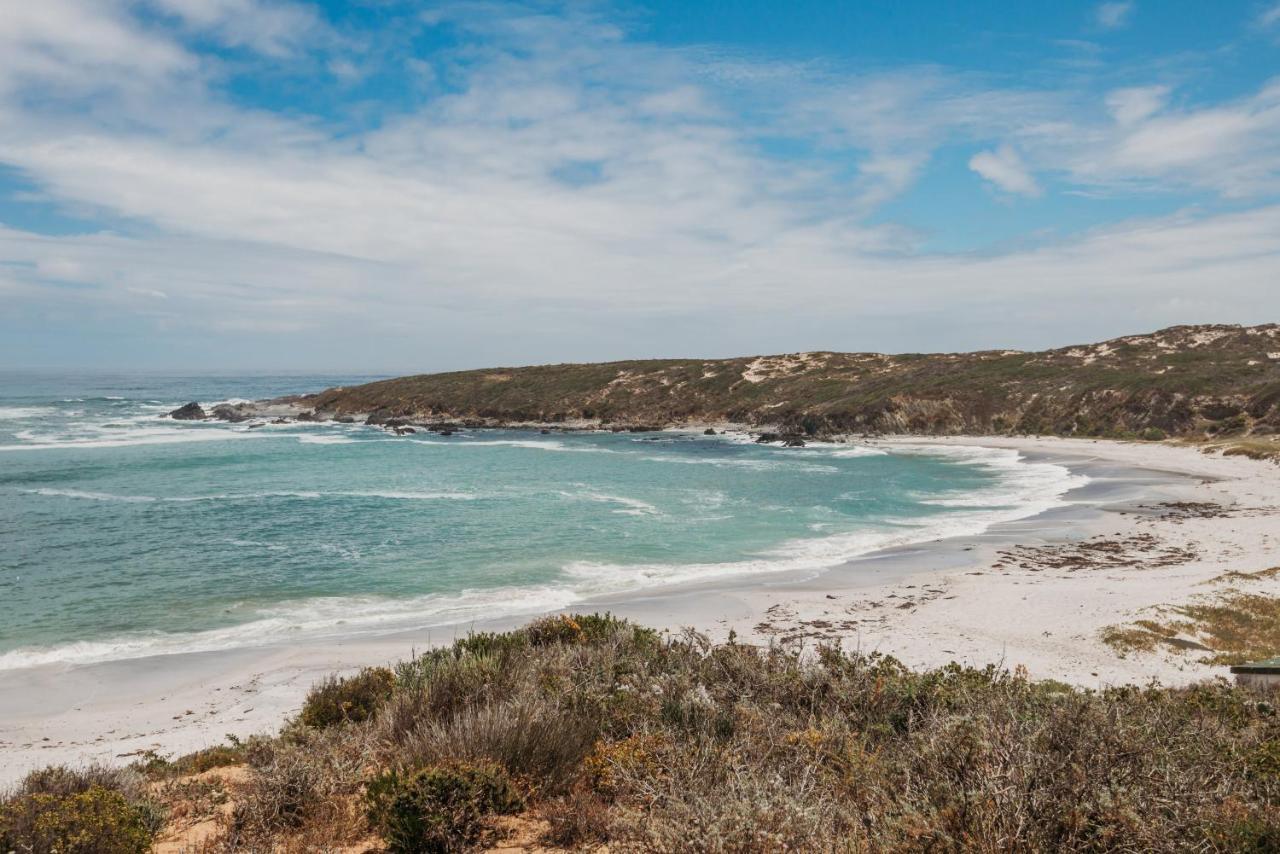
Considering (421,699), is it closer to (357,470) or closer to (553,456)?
(357,470)

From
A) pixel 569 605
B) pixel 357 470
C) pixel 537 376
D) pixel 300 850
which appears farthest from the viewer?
pixel 537 376

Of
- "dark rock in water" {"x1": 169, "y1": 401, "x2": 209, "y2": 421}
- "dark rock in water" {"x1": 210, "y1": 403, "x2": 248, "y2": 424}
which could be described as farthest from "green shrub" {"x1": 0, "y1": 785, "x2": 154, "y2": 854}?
"dark rock in water" {"x1": 169, "y1": 401, "x2": 209, "y2": 421}

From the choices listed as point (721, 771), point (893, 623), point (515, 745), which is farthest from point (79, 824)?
point (893, 623)

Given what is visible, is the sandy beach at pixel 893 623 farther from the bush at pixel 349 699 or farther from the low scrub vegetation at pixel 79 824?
the low scrub vegetation at pixel 79 824

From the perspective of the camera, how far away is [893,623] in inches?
667

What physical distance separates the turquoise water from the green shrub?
12912 mm

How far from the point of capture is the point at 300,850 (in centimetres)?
496

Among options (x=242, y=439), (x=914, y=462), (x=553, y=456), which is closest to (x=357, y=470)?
(x=553, y=456)

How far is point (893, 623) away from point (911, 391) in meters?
61.7

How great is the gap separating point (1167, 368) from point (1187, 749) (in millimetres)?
77641

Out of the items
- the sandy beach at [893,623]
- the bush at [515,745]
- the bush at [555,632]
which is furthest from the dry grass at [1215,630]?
the bush at [515,745]

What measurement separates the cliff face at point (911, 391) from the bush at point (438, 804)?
64.1 metres

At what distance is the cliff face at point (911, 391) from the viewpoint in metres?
58.8

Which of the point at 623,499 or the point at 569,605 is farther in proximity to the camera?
the point at 623,499
